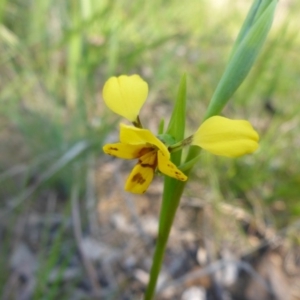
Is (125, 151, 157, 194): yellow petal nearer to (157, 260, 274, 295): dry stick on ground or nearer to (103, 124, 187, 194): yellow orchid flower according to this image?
(103, 124, 187, 194): yellow orchid flower

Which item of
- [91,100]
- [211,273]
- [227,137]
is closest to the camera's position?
[227,137]

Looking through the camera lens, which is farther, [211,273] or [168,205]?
[211,273]

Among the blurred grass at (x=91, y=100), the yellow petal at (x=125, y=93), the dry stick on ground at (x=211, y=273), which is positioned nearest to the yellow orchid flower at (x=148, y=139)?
the yellow petal at (x=125, y=93)

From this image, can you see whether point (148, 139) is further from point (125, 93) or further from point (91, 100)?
point (91, 100)

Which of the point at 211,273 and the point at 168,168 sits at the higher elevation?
the point at 168,168

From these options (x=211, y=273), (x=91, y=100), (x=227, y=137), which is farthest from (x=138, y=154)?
(x=91, y=100)

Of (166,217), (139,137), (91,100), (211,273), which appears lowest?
(211,273)

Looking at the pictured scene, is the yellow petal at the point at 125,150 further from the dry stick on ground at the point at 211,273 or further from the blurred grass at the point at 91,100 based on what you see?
the dry stick on ground at the point at 211,273

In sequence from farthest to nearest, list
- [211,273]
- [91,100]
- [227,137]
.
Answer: [91,100] → [211,273] → [227,137]
